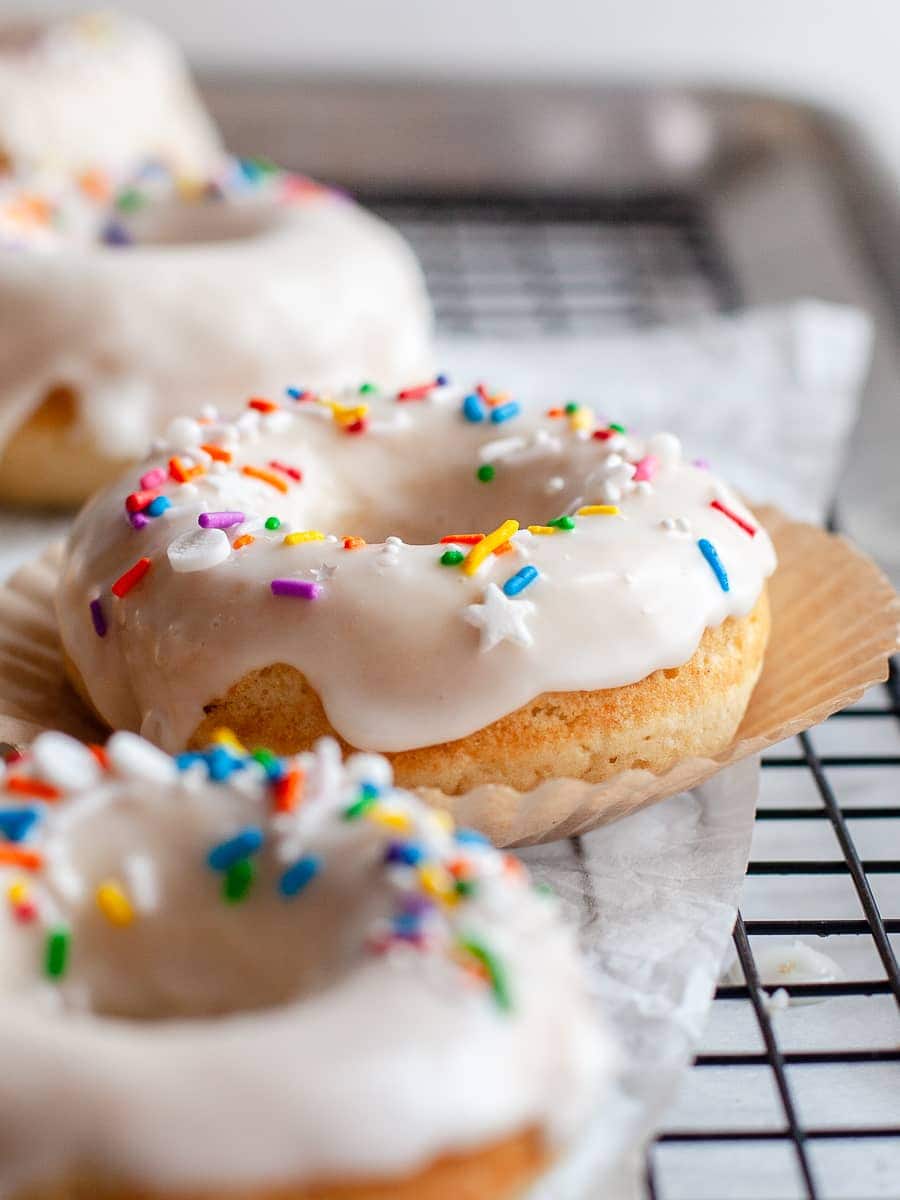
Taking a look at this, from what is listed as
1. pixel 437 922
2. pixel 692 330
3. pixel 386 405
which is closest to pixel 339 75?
pixel 692 330

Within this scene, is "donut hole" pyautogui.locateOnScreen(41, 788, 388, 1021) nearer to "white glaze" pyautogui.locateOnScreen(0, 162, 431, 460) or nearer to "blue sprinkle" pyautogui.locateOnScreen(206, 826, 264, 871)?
"blue sprinkle" pyautogui.locateOnScreen(206, 826, 264, 871)

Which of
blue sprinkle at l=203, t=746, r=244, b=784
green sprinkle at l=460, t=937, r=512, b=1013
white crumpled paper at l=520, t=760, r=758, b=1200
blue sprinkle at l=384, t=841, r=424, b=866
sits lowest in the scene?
white crumpled paper at l=520, t=760, r=758, b=1200

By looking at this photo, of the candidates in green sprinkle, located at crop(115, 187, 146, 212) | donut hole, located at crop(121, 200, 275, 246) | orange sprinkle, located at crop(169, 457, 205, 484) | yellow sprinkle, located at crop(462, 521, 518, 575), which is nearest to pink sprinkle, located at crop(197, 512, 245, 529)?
orange sprinkle, located at crop(169, 457, 205, 484)

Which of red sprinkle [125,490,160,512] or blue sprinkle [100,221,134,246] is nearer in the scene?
red sprinkle [125,490,160,512]

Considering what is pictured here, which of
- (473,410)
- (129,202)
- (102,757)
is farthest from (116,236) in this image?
(102,757)

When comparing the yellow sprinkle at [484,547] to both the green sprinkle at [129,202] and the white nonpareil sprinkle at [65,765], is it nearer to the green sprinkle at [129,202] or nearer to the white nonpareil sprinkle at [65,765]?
the white nonpareil sprinkle at [65,765]

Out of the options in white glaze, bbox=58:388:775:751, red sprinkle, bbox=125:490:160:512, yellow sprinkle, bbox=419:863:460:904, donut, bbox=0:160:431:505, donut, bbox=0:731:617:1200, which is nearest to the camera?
donut, bbox=0:731:617:1200

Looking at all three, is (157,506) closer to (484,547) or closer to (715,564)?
(484,547)
